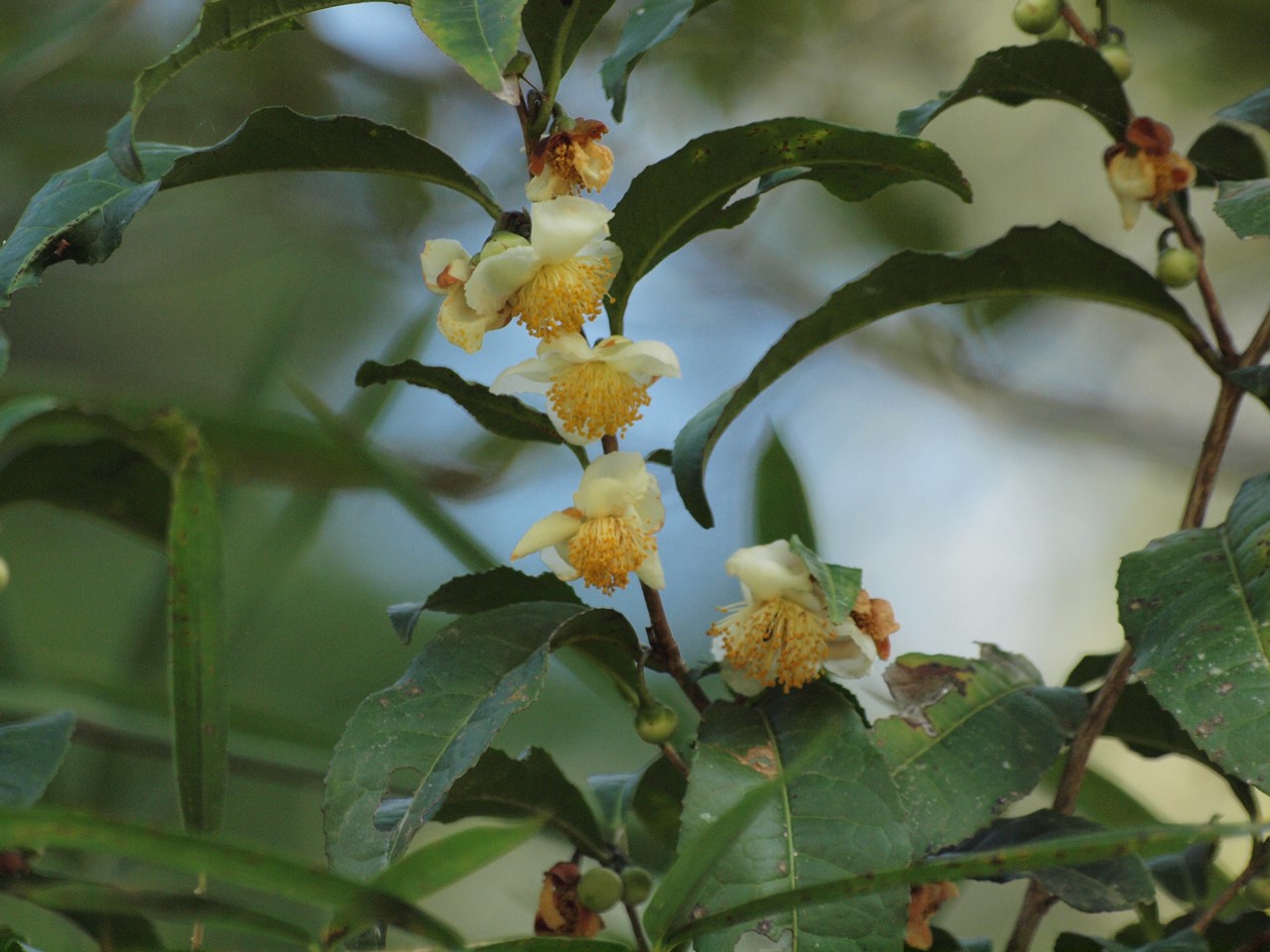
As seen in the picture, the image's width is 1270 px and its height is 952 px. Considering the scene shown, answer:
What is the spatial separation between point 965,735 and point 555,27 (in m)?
0.39

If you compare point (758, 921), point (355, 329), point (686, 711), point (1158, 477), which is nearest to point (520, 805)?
point (758, 921)

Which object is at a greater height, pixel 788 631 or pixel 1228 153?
pixel 1228 153

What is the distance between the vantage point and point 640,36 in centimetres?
64

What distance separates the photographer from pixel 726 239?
217cm

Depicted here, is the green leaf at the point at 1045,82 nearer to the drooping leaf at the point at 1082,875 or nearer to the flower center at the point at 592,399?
the flower center at the point at 592,399

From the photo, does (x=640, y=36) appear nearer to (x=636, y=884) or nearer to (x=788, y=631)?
(x=788, y=631)

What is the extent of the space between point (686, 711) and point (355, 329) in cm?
176

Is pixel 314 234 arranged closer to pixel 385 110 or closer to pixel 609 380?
pixel 385 110

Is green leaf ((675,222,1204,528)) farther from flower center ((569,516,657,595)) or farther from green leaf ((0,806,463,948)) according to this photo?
green leaf ((0,806,463,948))

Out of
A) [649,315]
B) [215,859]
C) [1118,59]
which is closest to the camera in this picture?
[215,859]

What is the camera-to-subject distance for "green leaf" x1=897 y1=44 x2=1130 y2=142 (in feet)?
Answer: 2.04

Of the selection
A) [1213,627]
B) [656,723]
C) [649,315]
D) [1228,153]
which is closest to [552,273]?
[656,723]

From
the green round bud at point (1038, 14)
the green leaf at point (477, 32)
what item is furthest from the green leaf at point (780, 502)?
the green leaf at point (477, 32)

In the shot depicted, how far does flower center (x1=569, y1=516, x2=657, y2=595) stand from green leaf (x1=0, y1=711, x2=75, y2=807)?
276 mm
